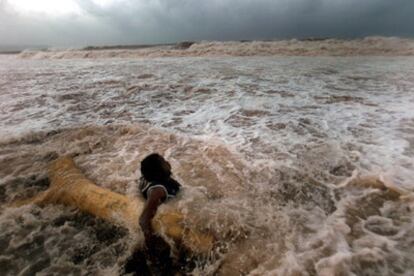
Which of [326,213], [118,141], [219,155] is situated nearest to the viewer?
[326,213]

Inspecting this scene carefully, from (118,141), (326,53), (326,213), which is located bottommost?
(326,53)

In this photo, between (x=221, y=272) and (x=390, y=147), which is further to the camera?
(x=390, y=147)

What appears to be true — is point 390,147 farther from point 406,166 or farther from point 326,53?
point 326,53

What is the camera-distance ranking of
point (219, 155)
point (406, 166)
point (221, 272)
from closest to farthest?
1. point (221, 272)
2. point (406, 166)
3. point (219, 155)

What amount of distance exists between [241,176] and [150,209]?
1.97m

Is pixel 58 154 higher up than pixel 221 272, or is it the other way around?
pixel 221 272

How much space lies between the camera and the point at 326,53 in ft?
106

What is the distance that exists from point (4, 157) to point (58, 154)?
95 centimetres

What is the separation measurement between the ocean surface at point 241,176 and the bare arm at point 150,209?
1.12ft

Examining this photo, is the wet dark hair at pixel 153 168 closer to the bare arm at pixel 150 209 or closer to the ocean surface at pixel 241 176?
the bare arm at pixel 150 209

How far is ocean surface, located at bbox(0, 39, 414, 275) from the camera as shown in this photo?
3.22 m

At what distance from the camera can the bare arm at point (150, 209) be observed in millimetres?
3137

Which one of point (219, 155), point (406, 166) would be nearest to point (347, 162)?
point (406, 166)

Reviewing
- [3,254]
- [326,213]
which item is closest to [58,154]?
[3,254]
